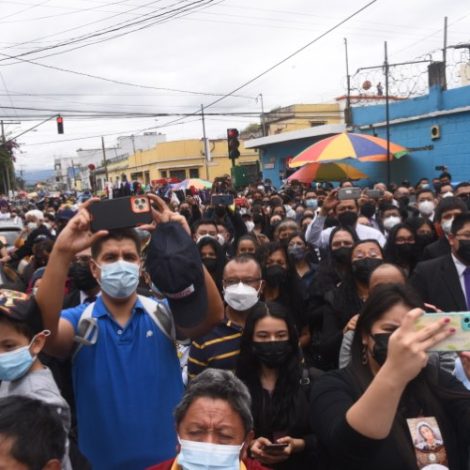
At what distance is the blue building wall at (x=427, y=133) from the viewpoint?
16.7 meters

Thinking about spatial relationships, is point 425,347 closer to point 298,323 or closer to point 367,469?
point 367,469

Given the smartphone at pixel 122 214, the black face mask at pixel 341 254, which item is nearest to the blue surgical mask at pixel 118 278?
the smartphone at pixel 122 214

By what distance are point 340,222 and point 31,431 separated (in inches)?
184

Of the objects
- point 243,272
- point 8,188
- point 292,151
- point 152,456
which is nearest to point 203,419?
point 152,456

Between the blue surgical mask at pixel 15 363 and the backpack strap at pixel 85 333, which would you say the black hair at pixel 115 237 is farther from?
the blue surgical mask at pixel 15 363

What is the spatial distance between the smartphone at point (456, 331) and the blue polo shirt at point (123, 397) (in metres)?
1.21

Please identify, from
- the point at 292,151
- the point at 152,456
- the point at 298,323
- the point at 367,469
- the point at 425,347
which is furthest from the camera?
the point at 292,151

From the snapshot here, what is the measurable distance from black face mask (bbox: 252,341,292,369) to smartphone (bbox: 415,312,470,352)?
1.40 meters

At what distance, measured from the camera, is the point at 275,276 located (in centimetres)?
446

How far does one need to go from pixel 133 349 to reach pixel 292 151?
2477cm

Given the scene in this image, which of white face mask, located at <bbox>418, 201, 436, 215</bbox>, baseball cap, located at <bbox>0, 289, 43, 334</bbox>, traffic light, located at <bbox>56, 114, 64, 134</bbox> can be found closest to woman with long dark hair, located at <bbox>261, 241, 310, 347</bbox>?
baseball cap, located at <bbox>0, 289, 43, 334</bbox>

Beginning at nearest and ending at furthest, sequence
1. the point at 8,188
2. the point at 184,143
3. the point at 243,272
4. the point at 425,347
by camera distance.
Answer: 1. the point at 425,347
2. the point at 243,272
3. the point at 184,143
4. the point at 8,188

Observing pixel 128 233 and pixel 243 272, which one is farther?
pixel 243 272

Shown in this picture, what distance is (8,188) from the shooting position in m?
48.6
